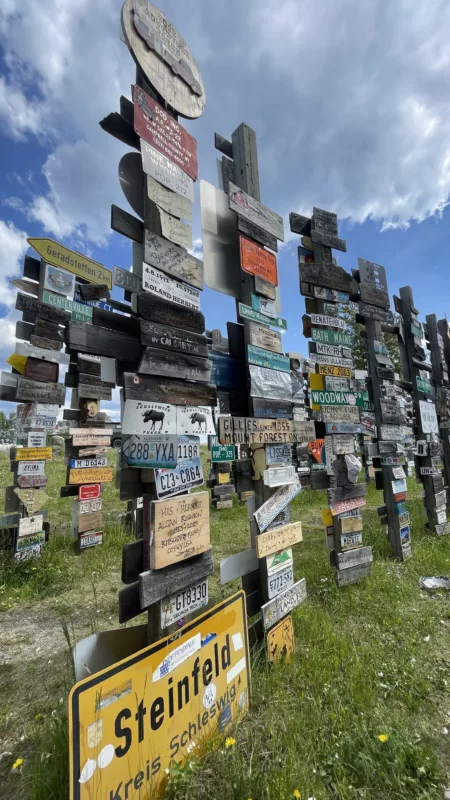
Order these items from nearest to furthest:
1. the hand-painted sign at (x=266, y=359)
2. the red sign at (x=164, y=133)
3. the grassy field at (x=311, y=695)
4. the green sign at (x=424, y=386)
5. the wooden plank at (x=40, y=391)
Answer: the grassy field at (x=311, y=695) → the red sign at (x=164, y=133) → the hand-painted sign at (x=266, y=359) → the wooden plank at (x=40, y=391) → the green sign at (x=424, y=386)

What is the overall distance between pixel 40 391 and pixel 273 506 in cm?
489

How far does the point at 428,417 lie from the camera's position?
25.1 ft

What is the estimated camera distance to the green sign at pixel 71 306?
20.6 feet

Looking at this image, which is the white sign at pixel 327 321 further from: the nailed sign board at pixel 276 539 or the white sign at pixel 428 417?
the white sign at pixel 428 417

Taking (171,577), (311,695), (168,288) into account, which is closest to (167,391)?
(168,288)

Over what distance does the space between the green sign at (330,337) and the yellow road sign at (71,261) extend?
13.2 ft

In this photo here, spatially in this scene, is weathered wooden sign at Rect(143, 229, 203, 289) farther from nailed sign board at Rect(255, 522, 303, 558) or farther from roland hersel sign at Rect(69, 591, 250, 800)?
roland hersel sign at Rect(69, 591, 250, 800)

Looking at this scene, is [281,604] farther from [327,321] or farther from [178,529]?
[327,321]

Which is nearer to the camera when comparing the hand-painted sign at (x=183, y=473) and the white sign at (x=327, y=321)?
the hand-painted sign at (x=183, y=473)

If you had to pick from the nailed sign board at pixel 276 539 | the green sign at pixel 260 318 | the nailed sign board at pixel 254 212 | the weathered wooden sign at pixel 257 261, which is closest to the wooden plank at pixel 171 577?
the nailed sign board at pixel 276 539

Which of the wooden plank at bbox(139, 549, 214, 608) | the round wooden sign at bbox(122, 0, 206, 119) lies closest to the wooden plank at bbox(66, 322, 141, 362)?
the wooden plank at bbox(139, 549, 214, 608)

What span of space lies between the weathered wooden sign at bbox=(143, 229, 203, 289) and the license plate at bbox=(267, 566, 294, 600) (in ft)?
9.16

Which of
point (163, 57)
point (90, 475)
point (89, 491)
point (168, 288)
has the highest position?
point (163, 57)

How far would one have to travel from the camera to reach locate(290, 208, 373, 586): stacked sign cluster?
4938 mm
